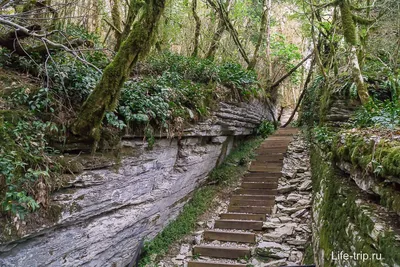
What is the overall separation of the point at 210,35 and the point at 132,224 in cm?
798

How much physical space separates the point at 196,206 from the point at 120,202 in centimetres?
298

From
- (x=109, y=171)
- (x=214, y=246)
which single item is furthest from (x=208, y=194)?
(x=109, y=171)

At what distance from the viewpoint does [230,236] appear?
20.1 feet

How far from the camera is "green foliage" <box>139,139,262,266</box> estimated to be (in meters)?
5.81

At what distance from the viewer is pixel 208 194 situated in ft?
25.7

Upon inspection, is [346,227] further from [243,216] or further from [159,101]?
[243,216]

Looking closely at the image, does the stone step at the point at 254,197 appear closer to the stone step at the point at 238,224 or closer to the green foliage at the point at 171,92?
the stone step at the point at 238,224

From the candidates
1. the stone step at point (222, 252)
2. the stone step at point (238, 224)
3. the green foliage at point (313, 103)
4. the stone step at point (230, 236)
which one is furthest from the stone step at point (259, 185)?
the green foliage at point (313, 103)

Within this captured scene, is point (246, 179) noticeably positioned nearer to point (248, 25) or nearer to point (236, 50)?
point (236, 50)

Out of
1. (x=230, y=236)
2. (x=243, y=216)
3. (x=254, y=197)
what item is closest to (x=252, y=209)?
(x=243, y=216)

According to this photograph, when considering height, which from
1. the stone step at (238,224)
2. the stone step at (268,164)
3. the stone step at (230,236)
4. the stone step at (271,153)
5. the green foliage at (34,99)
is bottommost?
the stone step at (230,236)

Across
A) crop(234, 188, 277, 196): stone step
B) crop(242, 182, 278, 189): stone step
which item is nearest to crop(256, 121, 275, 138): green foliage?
crop(242, 182, 278, 189): stone step

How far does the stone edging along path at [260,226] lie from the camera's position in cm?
541

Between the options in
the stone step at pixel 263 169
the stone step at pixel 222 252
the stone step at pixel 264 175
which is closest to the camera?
the stone step at pixel 222 252
